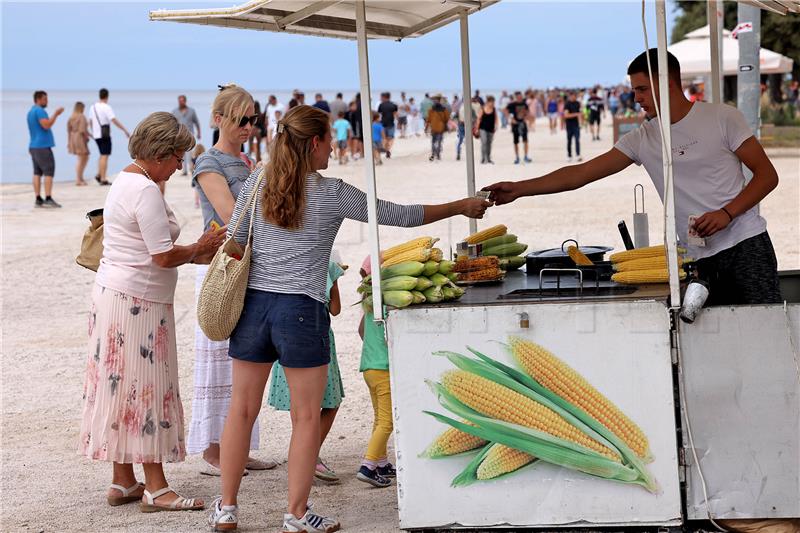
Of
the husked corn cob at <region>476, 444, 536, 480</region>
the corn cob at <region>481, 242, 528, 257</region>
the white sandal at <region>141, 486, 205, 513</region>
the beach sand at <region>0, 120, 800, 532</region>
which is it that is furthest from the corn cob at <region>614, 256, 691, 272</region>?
the white sandal at <region>141, 486, 205, 513</region>

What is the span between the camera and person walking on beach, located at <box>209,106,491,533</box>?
4.46 meters

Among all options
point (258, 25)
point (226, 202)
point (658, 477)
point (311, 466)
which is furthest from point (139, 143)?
point (658, 477)

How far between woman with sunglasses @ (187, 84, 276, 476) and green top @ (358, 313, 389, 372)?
733 millimetres

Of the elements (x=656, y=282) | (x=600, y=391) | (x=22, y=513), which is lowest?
(x=22, y=513)

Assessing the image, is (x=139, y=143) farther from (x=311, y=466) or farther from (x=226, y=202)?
(x=311, y=466)

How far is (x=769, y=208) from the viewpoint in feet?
51.0

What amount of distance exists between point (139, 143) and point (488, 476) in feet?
7.40

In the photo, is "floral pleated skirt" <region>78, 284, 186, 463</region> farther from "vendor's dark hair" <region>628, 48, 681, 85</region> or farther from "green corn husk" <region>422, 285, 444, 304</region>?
"vendor's dark hair" <region>628, 48, 681, 85</region>

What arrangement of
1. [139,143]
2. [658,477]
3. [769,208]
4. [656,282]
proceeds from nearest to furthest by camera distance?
[658,477] < [656,282] < [139,143] < [769,208]

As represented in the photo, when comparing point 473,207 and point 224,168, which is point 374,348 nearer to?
point 473,207

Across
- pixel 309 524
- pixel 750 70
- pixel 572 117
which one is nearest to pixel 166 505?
pixel 309 524

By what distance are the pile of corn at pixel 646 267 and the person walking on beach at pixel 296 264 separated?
0.74 metres

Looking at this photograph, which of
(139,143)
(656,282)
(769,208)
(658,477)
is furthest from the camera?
(769,208)

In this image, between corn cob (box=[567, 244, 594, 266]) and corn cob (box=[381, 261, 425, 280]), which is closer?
corn cob (box=[381, 261, 425, 280])
